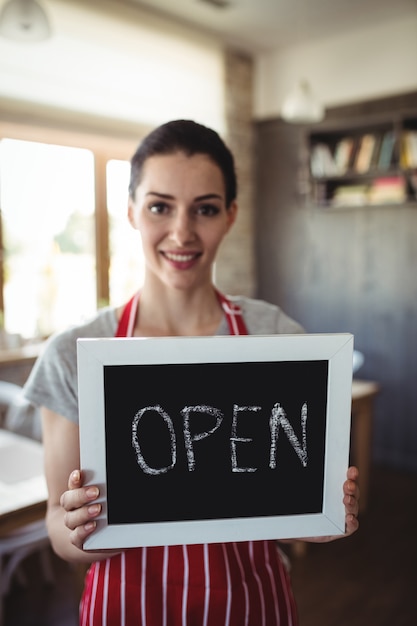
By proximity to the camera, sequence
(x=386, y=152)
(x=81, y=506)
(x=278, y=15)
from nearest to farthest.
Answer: (x=81, y=506)
(x=278, y=15)
(x=386, y=152)

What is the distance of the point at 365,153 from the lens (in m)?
4.75

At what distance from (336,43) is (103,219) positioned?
97.5 inches

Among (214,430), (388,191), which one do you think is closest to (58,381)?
(214,430)

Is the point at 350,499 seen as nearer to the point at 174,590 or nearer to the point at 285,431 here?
the point at 285,431

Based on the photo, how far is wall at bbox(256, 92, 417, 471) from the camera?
4.58 m

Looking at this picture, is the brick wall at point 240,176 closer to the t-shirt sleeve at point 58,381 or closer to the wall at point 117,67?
the wall at point 117,67

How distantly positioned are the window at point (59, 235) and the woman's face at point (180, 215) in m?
3.11

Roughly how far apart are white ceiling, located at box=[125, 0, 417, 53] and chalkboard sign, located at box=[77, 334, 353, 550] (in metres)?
4.03

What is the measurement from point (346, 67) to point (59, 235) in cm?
276

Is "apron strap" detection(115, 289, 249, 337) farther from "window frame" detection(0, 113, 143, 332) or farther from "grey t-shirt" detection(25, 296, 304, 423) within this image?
"window frame" detection(0, 113, 143, 332)

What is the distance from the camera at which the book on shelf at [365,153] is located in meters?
4.70

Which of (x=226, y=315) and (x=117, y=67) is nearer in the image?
(x=226, y=315)

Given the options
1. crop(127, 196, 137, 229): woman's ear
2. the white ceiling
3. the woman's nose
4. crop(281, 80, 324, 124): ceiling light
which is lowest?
the woman's nose

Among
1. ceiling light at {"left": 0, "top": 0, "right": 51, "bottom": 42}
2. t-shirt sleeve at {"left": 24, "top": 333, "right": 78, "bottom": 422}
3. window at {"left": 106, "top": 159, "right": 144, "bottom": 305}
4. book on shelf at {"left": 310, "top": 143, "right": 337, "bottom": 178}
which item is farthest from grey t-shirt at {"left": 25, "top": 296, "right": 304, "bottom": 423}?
book on shelf at {"left": 310, "top": 143, "right": 337, "bottom": 178}
